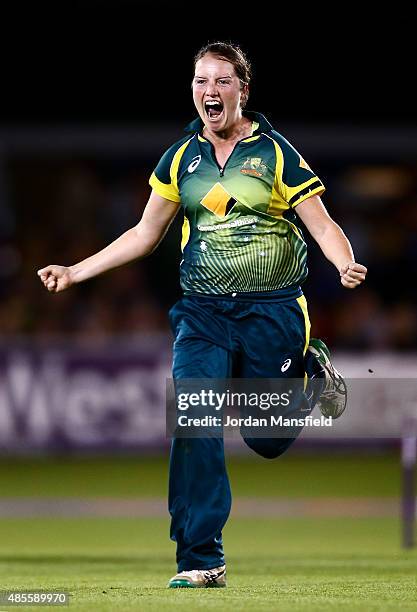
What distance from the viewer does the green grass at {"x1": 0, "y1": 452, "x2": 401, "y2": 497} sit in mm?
14961

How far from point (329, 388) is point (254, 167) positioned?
1148mm

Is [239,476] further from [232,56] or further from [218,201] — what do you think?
[232,56]

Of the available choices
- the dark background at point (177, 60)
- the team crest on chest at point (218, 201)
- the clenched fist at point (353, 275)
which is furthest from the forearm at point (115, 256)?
the dark background at point (177, 60)

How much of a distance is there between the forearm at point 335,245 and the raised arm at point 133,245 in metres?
0.77

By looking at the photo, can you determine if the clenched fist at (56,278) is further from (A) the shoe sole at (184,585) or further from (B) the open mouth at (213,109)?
(A) the shoe sole at (184,585)

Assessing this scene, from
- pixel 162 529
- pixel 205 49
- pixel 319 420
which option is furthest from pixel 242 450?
pixel 205 49

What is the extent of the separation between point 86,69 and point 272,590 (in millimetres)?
15312

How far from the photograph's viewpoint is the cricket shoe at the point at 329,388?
22.8 feet

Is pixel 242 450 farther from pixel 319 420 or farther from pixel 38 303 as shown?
pixel 319 420

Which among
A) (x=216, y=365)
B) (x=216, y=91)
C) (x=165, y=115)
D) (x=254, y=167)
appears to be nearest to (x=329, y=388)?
(x=216, y=365)
